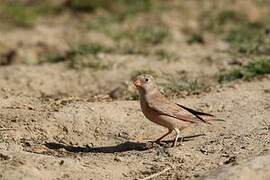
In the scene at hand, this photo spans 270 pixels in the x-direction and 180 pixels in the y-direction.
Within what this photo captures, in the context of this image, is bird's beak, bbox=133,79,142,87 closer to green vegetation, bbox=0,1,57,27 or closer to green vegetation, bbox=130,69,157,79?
green vegetation, bbox=130,69,157,79

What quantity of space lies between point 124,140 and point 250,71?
9.04 ft

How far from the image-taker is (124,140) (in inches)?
310

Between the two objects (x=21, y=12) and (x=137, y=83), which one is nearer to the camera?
(x=137, y=83)

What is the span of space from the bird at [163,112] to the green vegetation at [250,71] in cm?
229

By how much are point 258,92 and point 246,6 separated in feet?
21.4

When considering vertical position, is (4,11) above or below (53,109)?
below

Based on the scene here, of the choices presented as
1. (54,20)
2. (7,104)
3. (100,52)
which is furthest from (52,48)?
(7,104)

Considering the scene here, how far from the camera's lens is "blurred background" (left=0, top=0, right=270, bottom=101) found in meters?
10.2

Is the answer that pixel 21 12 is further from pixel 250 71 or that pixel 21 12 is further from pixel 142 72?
pixel 250 71

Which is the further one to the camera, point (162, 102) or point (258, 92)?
point (258, 92)

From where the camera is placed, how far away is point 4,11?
15.1 metres

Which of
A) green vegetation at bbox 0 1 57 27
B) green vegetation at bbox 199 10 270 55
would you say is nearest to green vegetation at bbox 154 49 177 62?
green vegetation at bbox 199 10 270 55

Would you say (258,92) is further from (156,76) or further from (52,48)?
(52,48)

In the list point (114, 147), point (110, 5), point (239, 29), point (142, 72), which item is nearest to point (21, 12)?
point (110, 5)
